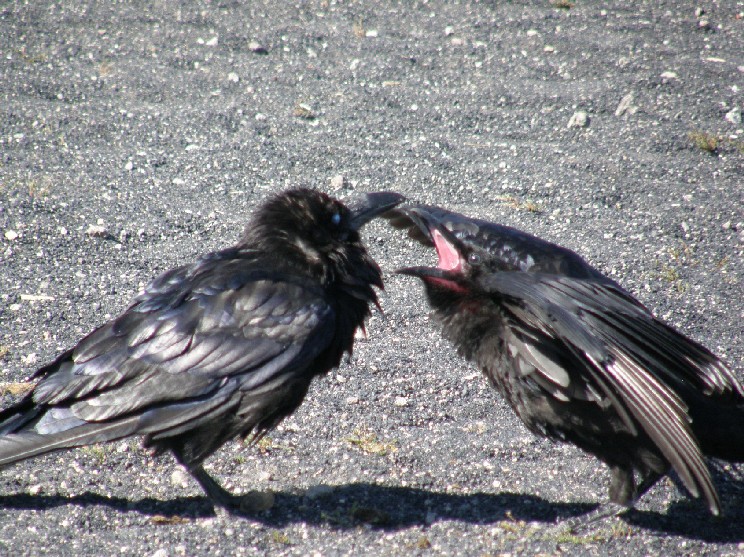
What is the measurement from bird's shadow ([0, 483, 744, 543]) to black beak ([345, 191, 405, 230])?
137 centimetres

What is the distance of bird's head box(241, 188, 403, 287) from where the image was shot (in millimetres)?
4172

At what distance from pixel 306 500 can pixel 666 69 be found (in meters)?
6.38

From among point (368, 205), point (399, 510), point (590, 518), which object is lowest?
point (590, 518)

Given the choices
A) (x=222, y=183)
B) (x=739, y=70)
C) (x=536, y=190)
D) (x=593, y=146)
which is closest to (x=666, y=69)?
(x=739, y=70)

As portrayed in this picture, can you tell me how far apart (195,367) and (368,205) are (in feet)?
4.54

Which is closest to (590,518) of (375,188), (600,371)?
(600,371)

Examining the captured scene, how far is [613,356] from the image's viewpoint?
3.41 metres

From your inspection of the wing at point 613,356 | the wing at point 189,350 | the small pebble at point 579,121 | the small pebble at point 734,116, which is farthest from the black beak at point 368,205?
the small pebble at point 734,116

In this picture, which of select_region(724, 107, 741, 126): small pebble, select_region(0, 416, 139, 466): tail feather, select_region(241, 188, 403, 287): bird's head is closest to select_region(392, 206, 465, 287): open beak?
select_region(241, 188, 403, 287): bird's head

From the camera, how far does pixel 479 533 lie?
145 inches

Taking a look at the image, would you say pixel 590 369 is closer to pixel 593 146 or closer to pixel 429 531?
pixel 429 531

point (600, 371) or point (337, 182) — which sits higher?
point (600, 371)

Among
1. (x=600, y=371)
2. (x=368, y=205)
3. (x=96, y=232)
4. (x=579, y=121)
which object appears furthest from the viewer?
(x=579, y=121)

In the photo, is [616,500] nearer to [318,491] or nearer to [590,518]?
[590,518]
